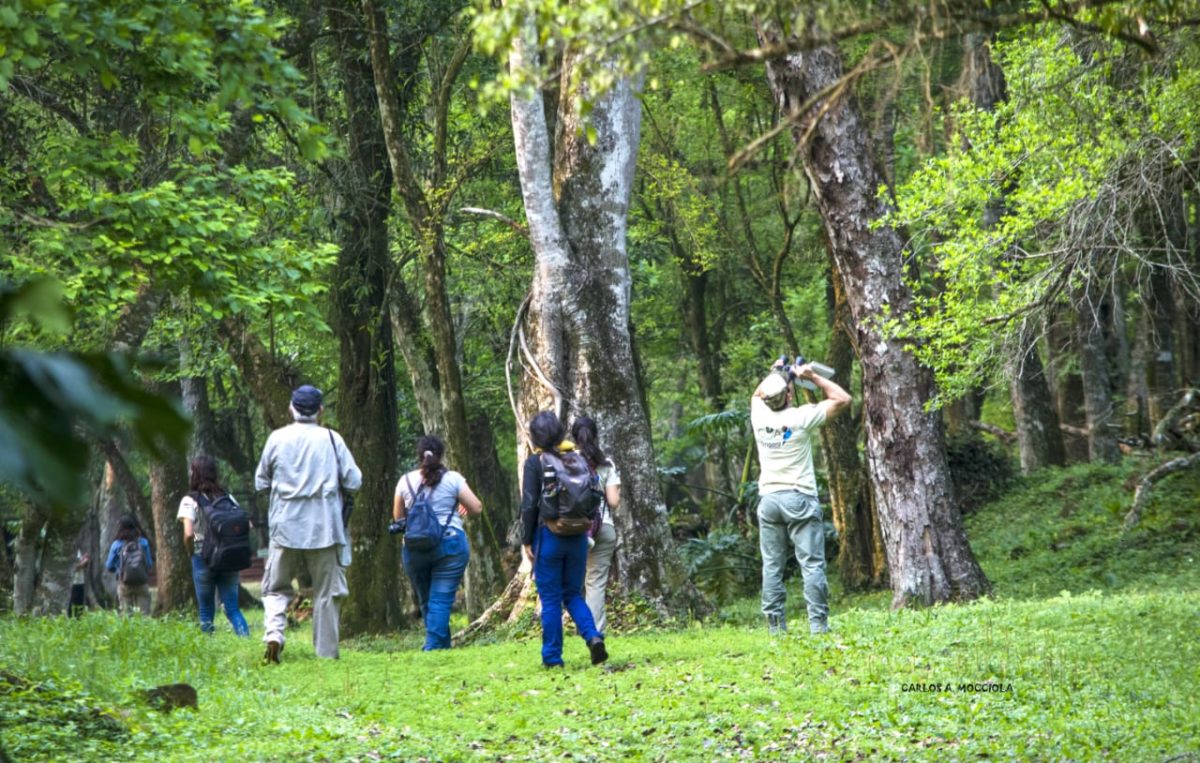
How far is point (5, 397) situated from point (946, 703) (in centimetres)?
728

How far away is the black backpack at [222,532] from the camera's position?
45.9 feet

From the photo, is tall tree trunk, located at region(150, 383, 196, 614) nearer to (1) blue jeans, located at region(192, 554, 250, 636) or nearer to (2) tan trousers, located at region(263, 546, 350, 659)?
(1) blue jeans, located at region(192, 554, 250, 636)

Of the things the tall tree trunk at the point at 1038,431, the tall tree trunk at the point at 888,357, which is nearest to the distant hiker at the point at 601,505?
the tall tree trunk at the point at 888,357

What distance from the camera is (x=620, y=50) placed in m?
6.56

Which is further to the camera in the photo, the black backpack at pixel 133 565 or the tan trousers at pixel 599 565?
the black backpack at pixel 133 565

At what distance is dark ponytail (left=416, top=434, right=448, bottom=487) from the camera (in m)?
12.1

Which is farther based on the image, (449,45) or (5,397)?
(449,45)

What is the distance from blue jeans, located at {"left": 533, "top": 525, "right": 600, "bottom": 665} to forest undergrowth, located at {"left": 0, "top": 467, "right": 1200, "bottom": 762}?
0.32 meters

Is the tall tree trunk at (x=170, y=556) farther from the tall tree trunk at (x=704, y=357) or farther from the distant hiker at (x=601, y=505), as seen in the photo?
the distant hiker at (x=601, y=505)

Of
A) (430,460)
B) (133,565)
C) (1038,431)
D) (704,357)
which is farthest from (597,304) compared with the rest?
(704,357)

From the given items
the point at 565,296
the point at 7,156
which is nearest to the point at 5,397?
the point at 565,296

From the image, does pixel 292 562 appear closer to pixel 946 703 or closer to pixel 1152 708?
pixel 946 703

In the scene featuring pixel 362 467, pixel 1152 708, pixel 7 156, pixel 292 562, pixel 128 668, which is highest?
pixel 7 156

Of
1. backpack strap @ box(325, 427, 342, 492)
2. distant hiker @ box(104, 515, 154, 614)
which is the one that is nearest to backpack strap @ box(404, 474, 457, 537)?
backpack strap @ box(325, 427, 342, 492)
